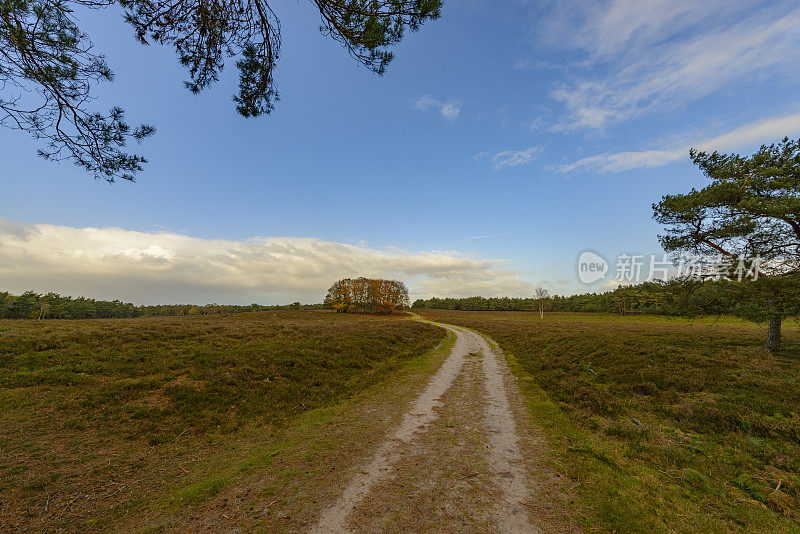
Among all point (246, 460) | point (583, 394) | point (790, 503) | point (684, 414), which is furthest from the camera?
point (583, 394)

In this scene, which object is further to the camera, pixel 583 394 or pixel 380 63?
pixel 583 394

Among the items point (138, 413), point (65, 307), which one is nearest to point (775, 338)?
point (138, 413)

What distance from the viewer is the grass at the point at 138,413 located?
5.62 metres

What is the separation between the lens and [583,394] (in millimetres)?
11664

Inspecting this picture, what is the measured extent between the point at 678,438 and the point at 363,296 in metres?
80.1

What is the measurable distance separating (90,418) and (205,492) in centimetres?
616

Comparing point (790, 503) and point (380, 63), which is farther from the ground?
point (380, 63)

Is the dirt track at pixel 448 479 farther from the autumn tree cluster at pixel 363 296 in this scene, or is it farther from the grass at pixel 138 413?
the autumn tree cluster at pixel 363 296

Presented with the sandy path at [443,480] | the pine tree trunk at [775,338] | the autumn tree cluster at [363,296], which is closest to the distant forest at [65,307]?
the autumn tree cluster at [363,296]

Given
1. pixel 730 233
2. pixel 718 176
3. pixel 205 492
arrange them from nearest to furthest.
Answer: pixel 205 492, pixel 730 233, pixel 718 176

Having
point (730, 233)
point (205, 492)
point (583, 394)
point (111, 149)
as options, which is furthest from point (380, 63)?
point (730, 233)

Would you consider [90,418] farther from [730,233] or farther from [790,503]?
[730,233]

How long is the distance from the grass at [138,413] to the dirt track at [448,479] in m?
2.98

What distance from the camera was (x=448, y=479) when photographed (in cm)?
570
